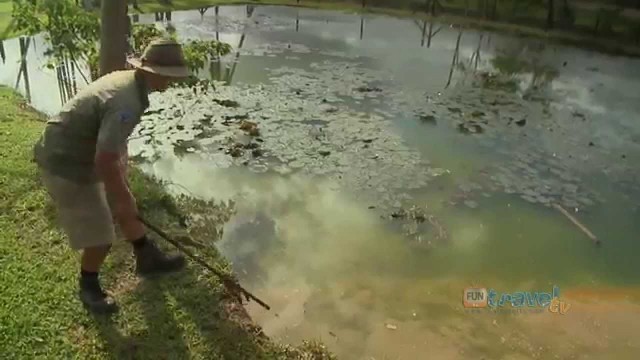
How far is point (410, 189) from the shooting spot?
662 centimetres

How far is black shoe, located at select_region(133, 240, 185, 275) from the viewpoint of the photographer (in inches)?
152

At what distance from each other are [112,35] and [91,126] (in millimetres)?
2320

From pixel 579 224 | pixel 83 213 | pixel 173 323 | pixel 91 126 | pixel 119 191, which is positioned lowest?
pixel 579 224

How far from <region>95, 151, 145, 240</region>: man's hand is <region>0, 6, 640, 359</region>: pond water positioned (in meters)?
1.17

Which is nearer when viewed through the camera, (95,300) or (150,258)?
(95,300)

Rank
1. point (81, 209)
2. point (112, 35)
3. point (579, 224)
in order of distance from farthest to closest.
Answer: point (579, 224), point (112, 35), point (81, 209)

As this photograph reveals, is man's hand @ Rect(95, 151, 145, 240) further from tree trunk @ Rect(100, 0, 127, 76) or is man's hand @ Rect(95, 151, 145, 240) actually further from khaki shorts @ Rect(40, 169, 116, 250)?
tree trunk @ Rect(100, 0, 127, 76)

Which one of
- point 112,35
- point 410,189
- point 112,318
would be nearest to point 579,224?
point 410,189

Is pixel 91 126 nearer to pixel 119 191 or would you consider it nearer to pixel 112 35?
pixel 119 191

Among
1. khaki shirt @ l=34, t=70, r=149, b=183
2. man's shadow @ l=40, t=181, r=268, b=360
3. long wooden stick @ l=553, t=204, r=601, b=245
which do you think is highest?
khaki shirt @ l=34, t=70, r=149, b=183

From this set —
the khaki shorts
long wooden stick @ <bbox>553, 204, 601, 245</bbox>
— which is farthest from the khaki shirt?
long wooden stick @ <bbox>553, 204, 601, 245</bbox>

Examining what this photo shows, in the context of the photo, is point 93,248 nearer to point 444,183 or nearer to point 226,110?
point 444,183

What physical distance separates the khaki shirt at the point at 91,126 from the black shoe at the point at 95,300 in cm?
71

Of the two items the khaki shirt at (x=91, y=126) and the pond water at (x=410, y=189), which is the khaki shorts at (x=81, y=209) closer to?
the khaki shirt at (x=91, y=126)
